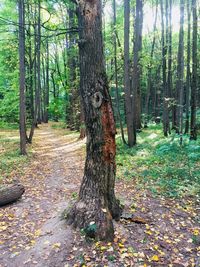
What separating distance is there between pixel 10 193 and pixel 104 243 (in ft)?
10.1

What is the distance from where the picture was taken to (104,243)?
4.54 m

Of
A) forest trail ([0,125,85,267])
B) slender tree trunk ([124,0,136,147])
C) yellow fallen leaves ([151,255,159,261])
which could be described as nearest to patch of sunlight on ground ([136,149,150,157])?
slender tree trunk ([124,0,136,147])

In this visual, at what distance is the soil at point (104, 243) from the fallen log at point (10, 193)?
145 mm

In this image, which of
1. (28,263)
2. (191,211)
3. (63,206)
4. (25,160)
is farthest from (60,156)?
(28,263)

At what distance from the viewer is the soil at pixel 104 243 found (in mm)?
4277

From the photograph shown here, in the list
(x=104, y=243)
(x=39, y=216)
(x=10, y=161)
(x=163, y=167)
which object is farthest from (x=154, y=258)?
(x=10, y=161)

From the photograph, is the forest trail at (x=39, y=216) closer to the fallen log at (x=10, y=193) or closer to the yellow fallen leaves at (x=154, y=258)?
the fallen log at (x=10, y=193)

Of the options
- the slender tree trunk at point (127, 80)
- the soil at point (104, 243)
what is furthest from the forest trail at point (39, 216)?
the slender tree trunk at point (127, 80)

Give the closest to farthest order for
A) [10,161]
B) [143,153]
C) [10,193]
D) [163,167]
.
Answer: [10,193]
[163,167]
[10,161]
[143,153]

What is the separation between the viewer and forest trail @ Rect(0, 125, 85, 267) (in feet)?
14.5

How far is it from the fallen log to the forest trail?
14 cm

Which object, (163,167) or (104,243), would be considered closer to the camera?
(104,243)

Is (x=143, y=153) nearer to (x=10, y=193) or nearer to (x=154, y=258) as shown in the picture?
(x=10, y=193)

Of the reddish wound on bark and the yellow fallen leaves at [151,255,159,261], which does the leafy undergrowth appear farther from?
the yellow fallen leaves at [151,255,159,261]
